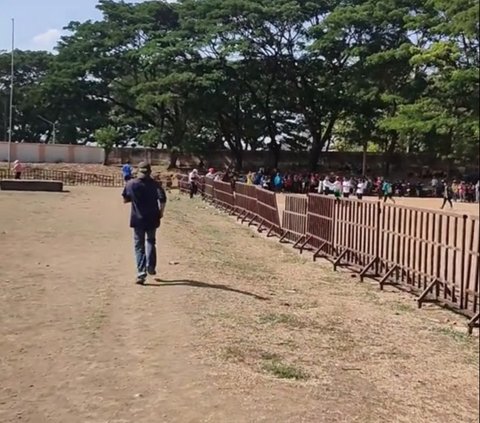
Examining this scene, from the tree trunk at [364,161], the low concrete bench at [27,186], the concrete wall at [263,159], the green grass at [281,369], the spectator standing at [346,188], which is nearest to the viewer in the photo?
the green grass at [281,369]

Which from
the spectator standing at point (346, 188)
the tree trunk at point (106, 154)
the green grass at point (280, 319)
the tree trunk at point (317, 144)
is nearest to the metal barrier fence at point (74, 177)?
the tree trunk at point (106, 154)

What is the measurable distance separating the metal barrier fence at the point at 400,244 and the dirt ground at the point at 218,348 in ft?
1.13

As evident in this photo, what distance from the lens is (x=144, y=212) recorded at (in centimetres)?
Answer: 959

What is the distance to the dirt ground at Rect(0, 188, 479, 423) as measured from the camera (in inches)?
197

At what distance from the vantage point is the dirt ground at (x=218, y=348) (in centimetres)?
501

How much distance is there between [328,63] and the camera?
167 feet

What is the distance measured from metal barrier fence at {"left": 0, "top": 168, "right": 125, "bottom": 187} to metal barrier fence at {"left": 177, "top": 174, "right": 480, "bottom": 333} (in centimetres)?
3516

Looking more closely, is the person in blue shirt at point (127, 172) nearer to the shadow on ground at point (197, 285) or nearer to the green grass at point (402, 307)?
the shadow on ground at point (197, 285)

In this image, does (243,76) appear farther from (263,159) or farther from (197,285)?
(197,285)

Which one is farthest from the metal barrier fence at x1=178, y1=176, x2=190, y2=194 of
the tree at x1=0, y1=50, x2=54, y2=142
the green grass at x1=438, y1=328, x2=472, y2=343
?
the green grass at x1=438, y1=328, x2=472, y2=343

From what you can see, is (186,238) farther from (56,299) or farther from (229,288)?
(56,299)

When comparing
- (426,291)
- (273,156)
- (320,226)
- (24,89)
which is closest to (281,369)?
(426,291)

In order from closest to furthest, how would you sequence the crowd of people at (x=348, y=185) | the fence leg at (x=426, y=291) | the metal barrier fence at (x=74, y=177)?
the fence leg at (x=426, y=291) → the crowd of people at (x=348, y=185) → the metal barrier fence at (x=74, y=177)

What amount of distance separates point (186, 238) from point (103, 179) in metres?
35.5
